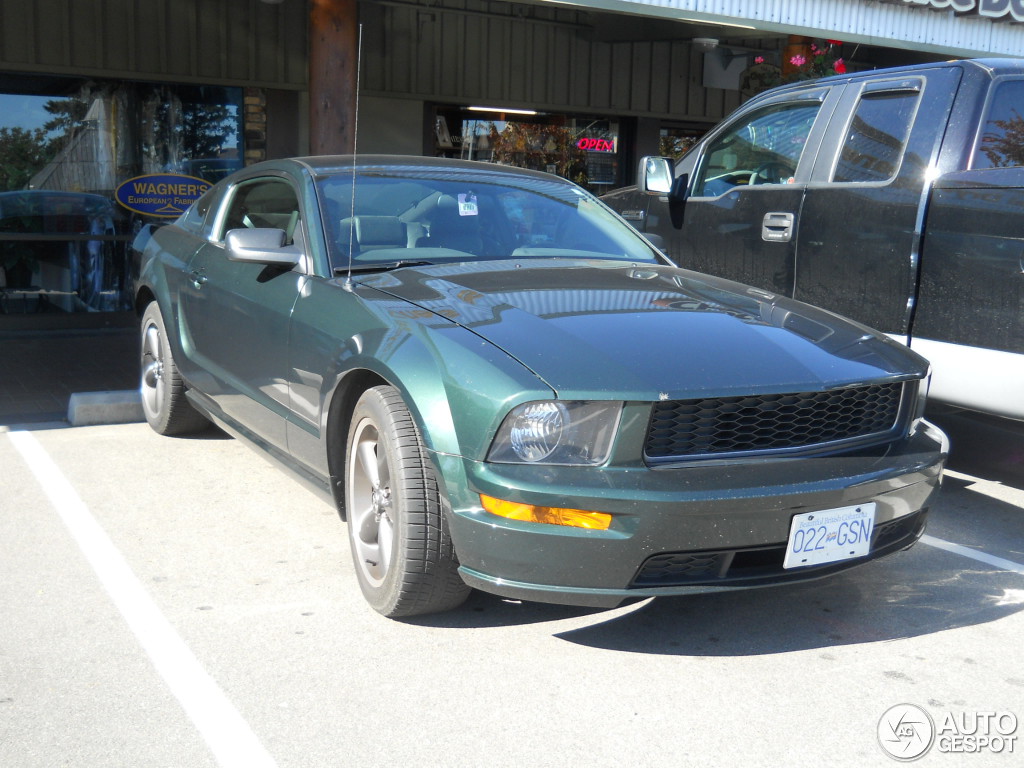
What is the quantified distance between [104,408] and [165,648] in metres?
3.59

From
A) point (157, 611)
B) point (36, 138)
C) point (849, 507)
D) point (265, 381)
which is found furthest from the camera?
point (36, 138)

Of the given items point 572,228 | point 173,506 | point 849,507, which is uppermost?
point 572,228

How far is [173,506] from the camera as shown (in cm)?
495

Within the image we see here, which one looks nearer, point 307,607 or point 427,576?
point 427,576

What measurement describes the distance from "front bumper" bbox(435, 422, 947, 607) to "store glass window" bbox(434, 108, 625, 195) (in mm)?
9586

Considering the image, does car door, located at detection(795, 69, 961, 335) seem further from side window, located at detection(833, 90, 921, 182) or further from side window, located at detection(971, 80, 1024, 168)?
side window, located at detection(971, 80, 1024, 168)

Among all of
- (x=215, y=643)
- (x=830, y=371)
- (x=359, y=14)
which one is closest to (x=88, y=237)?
(x=359, y=14)

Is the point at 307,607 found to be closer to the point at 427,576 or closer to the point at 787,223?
the point at 427,576

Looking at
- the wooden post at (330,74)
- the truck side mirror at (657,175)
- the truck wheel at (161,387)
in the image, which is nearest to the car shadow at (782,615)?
the truck wheel at (161,387)

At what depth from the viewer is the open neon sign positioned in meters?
13.2

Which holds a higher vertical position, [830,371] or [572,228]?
[572,228]

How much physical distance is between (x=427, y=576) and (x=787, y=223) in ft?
10.3

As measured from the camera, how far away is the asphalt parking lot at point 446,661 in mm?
2852

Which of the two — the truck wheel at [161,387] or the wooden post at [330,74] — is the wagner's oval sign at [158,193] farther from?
the truck wheel at [161,387]
